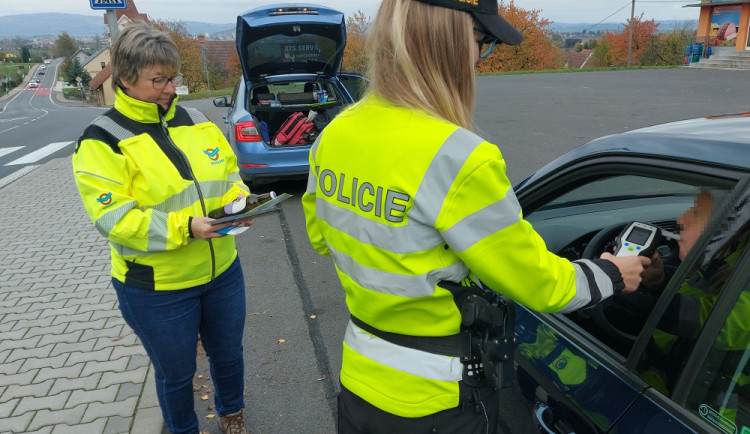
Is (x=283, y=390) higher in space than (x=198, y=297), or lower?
lower

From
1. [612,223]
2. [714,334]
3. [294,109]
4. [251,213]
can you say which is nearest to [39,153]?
[294,109]

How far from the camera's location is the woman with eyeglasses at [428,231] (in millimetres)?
1174

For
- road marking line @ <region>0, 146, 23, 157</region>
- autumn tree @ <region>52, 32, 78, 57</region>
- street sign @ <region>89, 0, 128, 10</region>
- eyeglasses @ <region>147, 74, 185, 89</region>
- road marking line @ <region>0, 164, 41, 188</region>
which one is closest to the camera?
eyeglasses @ <region>147, 74, 185, 89</region>

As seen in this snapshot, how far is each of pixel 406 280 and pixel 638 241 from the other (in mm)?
874

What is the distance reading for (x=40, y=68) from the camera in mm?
140750

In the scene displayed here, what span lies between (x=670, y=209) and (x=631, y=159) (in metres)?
0.85

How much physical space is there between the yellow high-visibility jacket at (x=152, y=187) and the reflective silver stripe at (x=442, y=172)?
1.23m

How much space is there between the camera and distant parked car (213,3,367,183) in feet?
22.6

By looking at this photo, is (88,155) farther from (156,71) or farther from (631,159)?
(631,159)

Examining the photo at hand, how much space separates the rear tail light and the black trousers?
5.80 metres

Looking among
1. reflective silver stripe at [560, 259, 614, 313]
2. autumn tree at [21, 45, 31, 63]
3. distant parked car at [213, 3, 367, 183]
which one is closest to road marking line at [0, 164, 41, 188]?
distant parked car at [213, 3, 367, 183]

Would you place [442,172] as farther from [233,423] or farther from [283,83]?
[283,83]

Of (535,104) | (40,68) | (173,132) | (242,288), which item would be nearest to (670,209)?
(242,288)

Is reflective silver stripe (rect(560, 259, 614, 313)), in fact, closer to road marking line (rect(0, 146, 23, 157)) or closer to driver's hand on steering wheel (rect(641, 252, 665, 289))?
driver's hand on steering wheel (rect(641, 252, 665, 289))
